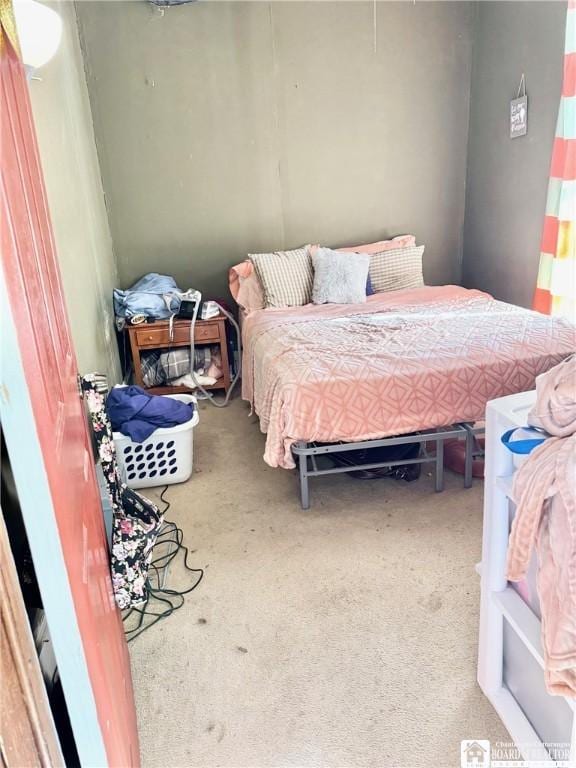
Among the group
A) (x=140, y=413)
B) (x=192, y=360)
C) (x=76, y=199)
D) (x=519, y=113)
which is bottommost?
(x=192, y=360)

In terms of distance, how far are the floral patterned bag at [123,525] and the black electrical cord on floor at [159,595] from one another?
0.24 metres

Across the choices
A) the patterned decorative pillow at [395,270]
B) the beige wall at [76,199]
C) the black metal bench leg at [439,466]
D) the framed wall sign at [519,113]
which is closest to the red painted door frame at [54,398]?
the beige wall at [76,199]

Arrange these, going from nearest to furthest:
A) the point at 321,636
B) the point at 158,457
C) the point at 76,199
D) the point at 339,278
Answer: the point at 321,636 → the point at 158,457 → the point at 76,199 → the point at 339,278

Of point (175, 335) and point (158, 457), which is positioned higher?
point (175, 335)

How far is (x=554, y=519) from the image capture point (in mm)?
873

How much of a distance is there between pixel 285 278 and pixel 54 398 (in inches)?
110

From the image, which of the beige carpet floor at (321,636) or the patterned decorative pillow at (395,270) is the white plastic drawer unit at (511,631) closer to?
the beige carpet floor at (321,636)

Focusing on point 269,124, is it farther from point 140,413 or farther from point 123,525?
point 123,525

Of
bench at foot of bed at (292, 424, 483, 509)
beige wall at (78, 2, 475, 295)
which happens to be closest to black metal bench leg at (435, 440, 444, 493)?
bench at foot of bed at (292, 424, 483, 509)

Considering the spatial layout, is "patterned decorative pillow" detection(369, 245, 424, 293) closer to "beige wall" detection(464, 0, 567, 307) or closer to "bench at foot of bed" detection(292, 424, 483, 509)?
"beige wall" detection(464, 0, 567, 307)

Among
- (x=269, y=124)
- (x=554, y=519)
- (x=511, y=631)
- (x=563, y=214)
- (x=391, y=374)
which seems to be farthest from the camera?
(x=269, y=124)

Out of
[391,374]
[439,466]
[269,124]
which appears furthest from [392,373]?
[269,124]

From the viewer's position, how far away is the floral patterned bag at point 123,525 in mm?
1187

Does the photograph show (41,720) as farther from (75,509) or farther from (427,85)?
(427,85)
